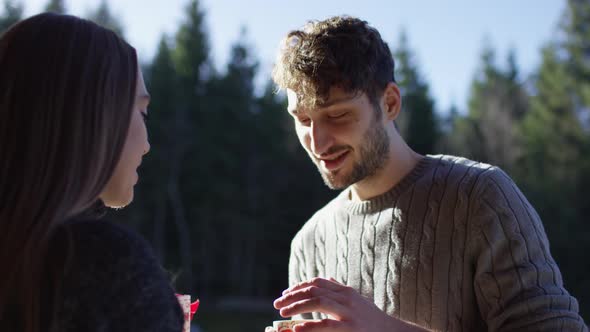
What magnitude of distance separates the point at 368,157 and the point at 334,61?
0.97ft

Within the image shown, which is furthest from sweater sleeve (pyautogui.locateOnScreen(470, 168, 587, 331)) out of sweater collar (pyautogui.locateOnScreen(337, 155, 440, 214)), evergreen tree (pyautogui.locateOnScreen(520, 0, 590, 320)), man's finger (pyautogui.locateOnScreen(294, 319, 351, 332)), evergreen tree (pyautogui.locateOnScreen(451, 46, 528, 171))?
evergreen tree (pyautogui.locateOnScreen(451, 46, 528, 171))

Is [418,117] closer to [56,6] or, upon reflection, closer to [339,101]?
[56,6]

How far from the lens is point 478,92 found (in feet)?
75.2

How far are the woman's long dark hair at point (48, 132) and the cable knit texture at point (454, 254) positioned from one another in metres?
0.98

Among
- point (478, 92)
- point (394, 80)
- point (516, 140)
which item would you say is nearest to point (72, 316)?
point (394, 80)

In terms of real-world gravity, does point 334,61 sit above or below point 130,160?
above

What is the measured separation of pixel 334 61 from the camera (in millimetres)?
1844

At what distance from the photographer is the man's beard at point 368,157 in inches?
73.5

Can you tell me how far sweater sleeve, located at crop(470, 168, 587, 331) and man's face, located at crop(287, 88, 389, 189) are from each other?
1.07 feet

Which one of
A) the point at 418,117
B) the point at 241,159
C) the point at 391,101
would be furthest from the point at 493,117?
the point at 391,101

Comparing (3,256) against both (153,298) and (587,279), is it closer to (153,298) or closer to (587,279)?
(153,298)

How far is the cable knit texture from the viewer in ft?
5.16

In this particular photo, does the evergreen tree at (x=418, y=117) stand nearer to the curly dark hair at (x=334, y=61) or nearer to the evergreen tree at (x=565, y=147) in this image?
the evergreen tree at (x=565, y=147)

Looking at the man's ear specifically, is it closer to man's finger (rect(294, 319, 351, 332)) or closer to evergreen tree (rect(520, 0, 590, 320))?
man's finger (rect(294, 319, 351, 332))
